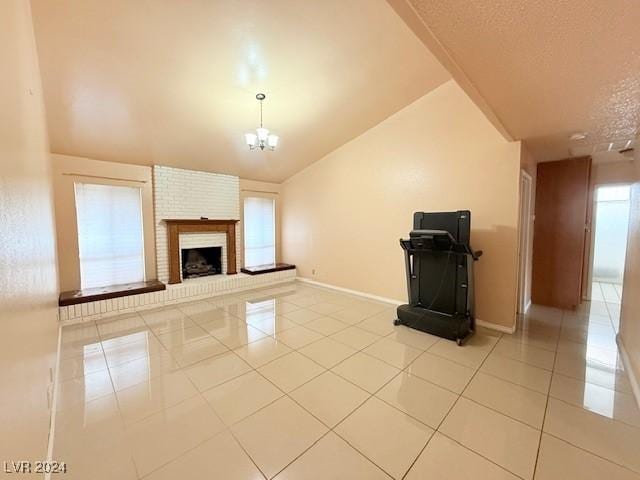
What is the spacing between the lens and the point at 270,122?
13.2 feet

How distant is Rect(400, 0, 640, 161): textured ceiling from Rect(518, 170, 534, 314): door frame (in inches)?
53.1

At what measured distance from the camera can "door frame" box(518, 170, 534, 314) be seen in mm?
3709

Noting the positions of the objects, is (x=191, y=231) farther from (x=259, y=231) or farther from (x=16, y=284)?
(x=16, y=284)

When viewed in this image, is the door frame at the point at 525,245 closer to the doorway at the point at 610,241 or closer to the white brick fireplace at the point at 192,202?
the doorway at the point at 610,241

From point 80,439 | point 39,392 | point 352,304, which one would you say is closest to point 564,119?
point 352,304

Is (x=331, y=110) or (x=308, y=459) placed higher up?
(x=331, y=110)

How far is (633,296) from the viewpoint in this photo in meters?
2.54

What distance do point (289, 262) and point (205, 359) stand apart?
3.90 meters

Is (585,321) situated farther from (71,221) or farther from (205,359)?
(71,221)

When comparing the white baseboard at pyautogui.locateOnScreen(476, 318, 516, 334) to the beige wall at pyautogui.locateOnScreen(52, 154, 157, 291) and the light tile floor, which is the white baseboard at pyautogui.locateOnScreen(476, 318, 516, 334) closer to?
the light tile floor

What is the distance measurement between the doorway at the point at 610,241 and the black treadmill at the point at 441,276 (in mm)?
3661

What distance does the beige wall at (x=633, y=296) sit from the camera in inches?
91.7

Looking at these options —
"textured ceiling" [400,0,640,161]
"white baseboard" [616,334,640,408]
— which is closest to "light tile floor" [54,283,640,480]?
"white baseboard" [616,334,640,408]

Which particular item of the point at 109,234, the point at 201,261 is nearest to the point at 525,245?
the point at 201,261
